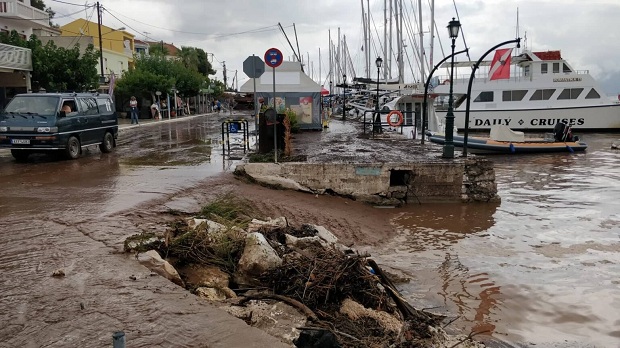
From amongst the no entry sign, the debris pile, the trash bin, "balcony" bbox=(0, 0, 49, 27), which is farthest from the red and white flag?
"balcony" bbox=(0, 0, 49, 27)

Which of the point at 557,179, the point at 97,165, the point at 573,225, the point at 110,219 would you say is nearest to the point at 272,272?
the point at 110,219

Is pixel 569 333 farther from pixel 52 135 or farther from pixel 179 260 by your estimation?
pixel 52 135

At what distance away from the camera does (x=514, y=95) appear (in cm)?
3472

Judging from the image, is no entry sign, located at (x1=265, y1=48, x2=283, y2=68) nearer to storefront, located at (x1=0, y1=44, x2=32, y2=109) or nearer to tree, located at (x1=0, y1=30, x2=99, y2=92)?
storefront, located at (x1=0, y1=44, x2=32, y2=109)

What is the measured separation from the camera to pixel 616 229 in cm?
1016

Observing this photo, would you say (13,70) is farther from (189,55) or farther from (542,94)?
(189,55)

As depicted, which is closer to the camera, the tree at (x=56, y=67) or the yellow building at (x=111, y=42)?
the tree at (x=56, y=67)

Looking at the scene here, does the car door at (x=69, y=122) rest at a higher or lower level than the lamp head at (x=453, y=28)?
lower

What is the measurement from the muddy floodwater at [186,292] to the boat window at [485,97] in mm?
21418

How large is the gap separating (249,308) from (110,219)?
138 inches

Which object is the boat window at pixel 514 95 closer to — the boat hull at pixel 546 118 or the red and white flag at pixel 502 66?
the boat hull at pixel 546 118

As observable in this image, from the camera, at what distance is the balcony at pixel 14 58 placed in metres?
21.3

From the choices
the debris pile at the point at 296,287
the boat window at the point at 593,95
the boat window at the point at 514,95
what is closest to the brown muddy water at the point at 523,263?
the debris pile at the point at 296,287

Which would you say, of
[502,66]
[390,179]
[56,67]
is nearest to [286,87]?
[502,66]
